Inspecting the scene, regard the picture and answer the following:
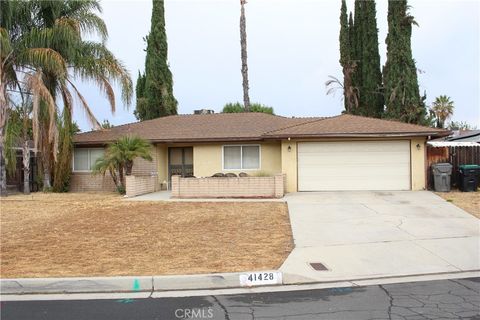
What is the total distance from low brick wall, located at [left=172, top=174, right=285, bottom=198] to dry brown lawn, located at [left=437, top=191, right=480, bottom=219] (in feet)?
19.1

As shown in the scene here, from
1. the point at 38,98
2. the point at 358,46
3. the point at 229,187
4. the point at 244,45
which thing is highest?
the point at 358,46

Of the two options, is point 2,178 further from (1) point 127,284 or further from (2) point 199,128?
(1) point 127,284

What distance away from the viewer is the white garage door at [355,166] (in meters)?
19.7

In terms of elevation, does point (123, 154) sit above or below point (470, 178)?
above

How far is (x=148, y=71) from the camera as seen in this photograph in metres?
36.0

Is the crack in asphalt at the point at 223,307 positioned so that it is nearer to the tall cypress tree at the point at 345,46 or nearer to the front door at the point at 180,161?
the front door at the point at 180,161

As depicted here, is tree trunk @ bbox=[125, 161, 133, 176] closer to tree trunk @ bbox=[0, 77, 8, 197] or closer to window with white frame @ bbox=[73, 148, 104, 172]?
window with white frame @ bbox=[73, 148, 104, 172]

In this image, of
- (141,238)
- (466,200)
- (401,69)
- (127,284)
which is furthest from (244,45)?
(127,284)

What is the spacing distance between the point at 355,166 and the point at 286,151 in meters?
2.86

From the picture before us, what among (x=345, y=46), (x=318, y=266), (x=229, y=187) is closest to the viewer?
(x=318, y=266)

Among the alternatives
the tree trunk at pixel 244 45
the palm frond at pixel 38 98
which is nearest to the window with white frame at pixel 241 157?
the palm frond at pixel 38 98

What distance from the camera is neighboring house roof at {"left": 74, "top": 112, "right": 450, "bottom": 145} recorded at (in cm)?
1941

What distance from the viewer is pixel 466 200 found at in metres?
16.0

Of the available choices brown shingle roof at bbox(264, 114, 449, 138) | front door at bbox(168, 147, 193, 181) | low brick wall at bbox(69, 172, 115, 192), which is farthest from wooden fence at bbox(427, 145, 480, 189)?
low brick wall at bbox(69, 172, 115, 192)
